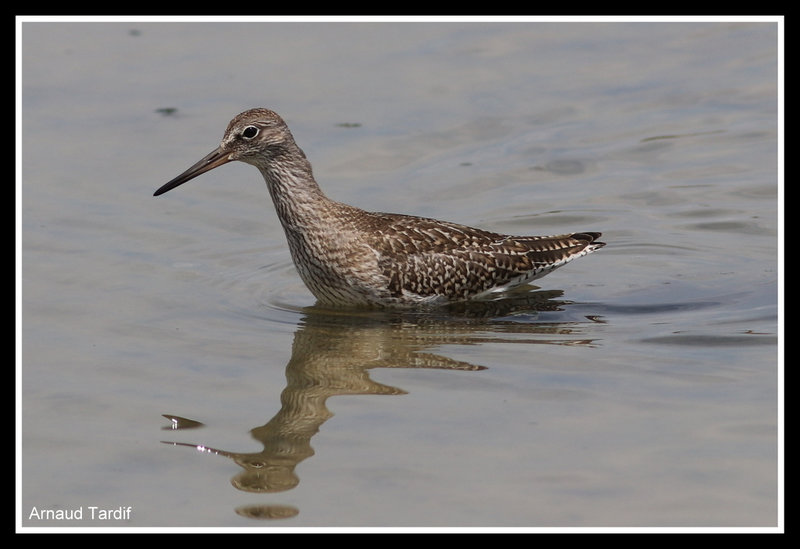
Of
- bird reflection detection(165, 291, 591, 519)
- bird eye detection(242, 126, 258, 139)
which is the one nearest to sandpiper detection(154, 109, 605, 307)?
bird eye detection(242, 126, 258, 139)

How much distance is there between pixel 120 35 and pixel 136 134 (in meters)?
2.86

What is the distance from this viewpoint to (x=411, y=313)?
11000 millimetres

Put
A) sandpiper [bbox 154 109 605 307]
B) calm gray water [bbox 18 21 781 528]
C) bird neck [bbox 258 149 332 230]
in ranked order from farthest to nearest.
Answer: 1. bird neck [bbox 258 149 332 230]
2. sandpiper [bbox 154 109 605 307]
3. calm gray water [bbox 18 21 781 528]

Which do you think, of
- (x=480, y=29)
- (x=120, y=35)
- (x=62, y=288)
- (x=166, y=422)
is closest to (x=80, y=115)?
(x=120, y=35)

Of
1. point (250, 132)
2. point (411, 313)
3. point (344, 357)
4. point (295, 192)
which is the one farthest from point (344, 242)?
point (344, 357)

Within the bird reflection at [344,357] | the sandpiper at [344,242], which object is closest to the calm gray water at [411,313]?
the bird reflection at [344,357]

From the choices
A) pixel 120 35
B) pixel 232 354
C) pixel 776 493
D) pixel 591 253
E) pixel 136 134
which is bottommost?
pixel 776 493

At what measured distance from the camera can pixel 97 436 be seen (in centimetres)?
820

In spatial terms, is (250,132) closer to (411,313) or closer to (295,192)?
(295,192)

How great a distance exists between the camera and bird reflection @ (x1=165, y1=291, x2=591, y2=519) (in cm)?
786

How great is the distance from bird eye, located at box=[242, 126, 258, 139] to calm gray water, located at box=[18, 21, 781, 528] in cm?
155

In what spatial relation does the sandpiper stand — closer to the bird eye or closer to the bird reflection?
the bird eye

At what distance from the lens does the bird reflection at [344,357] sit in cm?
786

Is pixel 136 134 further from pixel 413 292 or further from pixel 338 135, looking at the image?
pixel 413 292
